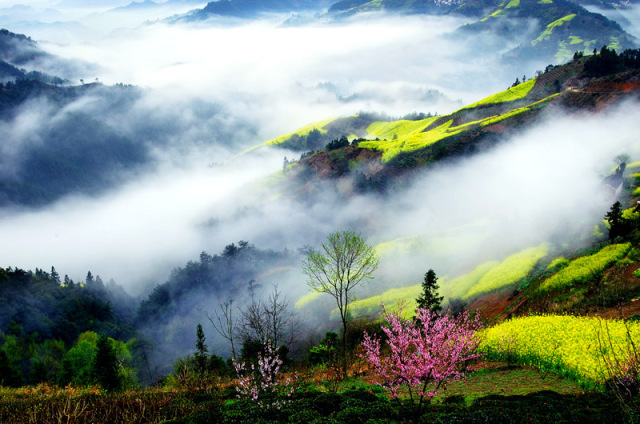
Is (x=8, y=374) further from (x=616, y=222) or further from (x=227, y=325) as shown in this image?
(x=616, y=222)

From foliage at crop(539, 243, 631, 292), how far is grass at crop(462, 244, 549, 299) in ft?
41.1

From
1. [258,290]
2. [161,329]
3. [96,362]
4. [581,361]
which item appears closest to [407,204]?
[258,290]

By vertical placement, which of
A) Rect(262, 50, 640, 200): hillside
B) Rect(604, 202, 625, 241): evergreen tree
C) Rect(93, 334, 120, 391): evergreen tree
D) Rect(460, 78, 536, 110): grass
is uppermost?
Rect(460, 78, 536, 110): grass

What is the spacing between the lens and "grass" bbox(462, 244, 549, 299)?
55.9 meters

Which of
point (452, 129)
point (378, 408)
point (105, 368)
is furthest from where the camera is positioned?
point (452, 129)

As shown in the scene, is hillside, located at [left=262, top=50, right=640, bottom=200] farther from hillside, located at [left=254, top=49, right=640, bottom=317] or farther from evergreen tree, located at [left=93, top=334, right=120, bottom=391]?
evergreen tree, located at [left=93, top=334, right=120, bottom=391]

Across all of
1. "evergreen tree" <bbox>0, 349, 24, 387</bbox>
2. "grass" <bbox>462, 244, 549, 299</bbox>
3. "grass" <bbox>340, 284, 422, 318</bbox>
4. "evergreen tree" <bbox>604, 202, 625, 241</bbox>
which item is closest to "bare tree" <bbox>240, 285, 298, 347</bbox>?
"grass" <bbox>462, 244, 549, 299</bbox>

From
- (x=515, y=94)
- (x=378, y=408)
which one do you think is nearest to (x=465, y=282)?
(x=378, y=408)

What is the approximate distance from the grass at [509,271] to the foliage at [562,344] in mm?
24681

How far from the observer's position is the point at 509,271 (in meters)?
58.8

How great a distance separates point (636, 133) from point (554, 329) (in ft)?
289

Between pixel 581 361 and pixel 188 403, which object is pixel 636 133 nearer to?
pixel 581 361

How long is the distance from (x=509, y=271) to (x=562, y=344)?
36855 millimetres

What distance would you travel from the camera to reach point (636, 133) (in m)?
89.4
